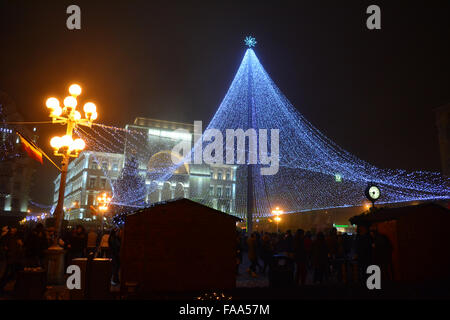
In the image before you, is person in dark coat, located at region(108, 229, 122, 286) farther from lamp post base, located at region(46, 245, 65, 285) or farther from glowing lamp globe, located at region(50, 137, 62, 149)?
glowing lamp globe, located at region(50, 137, 62, 149)

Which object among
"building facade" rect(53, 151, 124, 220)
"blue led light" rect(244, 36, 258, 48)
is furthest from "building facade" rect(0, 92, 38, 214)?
"blue led light" rect(244, 36, 258, 48)

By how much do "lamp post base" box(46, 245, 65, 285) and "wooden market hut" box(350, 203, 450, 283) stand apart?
9983 mm

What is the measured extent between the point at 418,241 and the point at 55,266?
11222mm

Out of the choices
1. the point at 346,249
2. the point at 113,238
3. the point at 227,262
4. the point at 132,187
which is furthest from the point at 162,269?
the point at 132,187

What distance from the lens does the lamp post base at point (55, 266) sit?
9.44 metres

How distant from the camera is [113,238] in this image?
36.4ft

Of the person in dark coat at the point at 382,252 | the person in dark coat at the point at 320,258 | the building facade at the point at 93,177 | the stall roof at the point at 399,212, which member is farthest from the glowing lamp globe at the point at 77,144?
the building facade at the point at 93,177

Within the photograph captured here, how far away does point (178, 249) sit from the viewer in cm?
848

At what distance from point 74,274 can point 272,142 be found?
16166 mm

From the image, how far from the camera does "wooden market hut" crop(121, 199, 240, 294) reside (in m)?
8.22

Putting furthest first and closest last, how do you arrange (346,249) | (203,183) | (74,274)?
(203,183)
(346,249)
(74,274)
